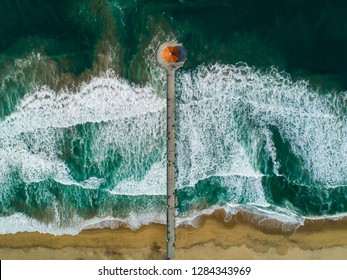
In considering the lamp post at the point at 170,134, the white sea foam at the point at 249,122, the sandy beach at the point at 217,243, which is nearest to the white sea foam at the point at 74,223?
the sandy beach at the point at 217,243

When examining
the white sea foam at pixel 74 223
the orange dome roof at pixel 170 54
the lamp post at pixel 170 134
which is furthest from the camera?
the white sea foam at pixel 74 223

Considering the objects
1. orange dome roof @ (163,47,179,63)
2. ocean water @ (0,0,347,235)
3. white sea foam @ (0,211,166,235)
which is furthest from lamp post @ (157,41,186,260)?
white sea foam @ (0,211,166,235)

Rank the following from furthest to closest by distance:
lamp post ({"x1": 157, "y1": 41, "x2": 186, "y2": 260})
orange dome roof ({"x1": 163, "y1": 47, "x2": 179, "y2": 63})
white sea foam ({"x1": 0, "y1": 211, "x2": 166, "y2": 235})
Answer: white sea foam ({"x1": 0, "y1": 211, "x2": 166, "y2": 235}) < lamp post ({"x1": 157, "y1": 41, "x2": 186, "y2": 260}) < orange dome roof ({"x1": 163, "y1": 47, "x2": 179, "y2": 63})

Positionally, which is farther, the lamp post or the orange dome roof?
the lamp post

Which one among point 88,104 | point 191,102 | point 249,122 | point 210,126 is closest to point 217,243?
point 210,126

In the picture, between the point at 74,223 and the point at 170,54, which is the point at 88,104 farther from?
the point at 74,223

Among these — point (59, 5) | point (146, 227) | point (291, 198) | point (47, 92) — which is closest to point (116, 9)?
point (59, 5)

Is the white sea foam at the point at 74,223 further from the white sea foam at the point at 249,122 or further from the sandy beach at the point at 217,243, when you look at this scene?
the white sea foam at the point at 249,122

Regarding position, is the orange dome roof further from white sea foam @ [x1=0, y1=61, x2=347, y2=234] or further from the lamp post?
white sea foam @ [x1=0, y1=61, x2=347, y2=234]
